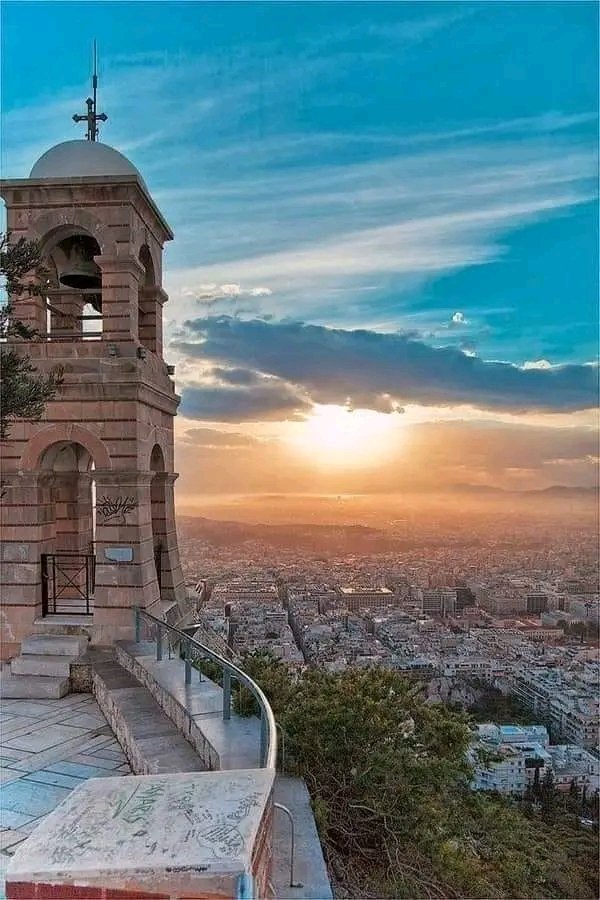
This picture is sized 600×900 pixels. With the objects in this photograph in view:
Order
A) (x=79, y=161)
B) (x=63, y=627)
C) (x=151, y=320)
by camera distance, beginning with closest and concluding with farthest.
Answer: (x=63, y=627)
(x=79, y=161)
(x=151, y=320)

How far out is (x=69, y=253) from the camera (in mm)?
9820

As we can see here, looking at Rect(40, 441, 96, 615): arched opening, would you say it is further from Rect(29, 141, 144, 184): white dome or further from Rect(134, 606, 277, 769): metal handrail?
Rect(29, 141, 144, 184): white dome

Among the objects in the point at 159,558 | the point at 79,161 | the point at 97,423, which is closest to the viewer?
the point at 97,423

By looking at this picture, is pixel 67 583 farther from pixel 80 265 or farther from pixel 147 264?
pixel 147 264

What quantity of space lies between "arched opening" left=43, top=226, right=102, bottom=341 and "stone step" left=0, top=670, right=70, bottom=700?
4401mm

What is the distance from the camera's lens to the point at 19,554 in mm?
8625

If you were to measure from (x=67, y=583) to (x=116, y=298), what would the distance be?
164 inches

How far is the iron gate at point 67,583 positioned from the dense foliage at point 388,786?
3.13 meters

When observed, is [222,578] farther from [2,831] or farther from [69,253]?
[2,831]

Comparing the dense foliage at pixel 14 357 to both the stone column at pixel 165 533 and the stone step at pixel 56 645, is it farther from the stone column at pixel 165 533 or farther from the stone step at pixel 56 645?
the stone column at pixel 165 533

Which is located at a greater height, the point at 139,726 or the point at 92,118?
the point at 92,118

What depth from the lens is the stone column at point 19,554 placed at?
Result: 28.0 ft

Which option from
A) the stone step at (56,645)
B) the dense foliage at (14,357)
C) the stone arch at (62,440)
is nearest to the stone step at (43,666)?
the stone step at (56,645)

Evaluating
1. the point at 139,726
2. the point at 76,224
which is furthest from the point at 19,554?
the point at 76,224
